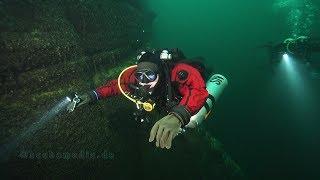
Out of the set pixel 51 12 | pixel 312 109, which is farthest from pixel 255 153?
pixel 51 12

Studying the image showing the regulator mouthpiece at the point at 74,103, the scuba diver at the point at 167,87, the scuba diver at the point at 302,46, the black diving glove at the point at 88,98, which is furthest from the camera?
the scuba diver at the point at 302,46

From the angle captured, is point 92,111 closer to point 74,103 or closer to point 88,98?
point 88,98

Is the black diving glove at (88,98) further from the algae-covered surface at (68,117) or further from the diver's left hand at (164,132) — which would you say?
Result: the diver's left hand at (164,132)

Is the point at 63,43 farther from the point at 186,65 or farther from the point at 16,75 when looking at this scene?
the point at 186,65

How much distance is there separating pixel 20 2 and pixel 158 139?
2804mm

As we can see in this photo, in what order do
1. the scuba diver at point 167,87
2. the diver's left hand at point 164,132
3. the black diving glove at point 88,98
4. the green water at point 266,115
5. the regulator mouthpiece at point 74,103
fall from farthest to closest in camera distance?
the green water at point 266,115 < the black diving glove at point 88,98 < the regulator mouthpiece at point 74,103 < the scuba diver at point 167,87 < the diver's left hand at point 164,132

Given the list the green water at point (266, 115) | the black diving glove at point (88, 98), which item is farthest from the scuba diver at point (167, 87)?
the green water at point (266, 115)

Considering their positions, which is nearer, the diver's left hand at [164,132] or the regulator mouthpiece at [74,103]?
the diver's left hand at [164,132]

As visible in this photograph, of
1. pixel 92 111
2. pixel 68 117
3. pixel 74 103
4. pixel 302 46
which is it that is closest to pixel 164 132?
pixel 74 103

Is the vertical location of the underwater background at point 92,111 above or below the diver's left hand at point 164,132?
below

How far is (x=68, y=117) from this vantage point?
395 centimetres

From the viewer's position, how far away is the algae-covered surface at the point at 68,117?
346 centimetres

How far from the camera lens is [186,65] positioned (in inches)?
143

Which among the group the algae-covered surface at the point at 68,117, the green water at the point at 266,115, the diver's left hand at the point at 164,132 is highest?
the diver's left hand at the point at 164,132
